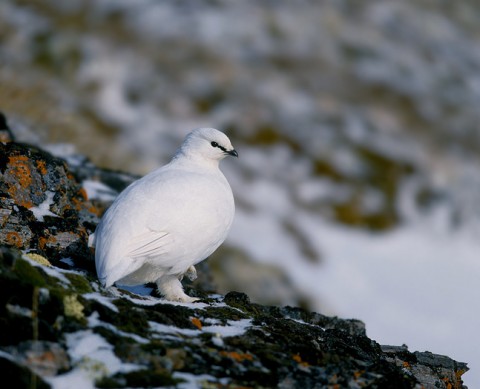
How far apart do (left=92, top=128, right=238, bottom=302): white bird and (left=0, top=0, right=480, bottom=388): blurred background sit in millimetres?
7493

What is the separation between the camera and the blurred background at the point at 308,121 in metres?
24.8

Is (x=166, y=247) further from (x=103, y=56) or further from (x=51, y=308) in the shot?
(x=103, y=56)

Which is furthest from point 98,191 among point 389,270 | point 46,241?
point 389,270

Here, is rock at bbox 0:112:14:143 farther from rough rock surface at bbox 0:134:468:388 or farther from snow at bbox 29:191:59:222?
rough rock surface at bbox 0:134:468:388

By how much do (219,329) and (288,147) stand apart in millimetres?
37816

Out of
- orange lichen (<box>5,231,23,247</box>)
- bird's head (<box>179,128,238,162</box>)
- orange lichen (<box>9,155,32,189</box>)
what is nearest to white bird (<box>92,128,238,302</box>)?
bird's head (<box>179,128,238,162</box>)

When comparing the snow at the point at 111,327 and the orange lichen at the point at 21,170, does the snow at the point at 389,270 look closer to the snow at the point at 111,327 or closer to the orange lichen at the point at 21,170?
the orange lichen at the point at 21,170

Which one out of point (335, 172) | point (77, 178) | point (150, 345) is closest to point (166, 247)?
point (150, 345)

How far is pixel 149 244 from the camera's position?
7.14m

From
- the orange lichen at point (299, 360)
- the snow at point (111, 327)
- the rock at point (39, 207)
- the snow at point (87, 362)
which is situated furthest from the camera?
the rock at point (39, 207)

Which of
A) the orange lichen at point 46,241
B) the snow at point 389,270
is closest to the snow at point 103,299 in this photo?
the orange lichen at point 46,241

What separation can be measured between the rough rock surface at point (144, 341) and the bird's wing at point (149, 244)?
0.40 metres

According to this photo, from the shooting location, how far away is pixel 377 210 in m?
38.7

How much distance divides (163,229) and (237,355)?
1688 millimetres
